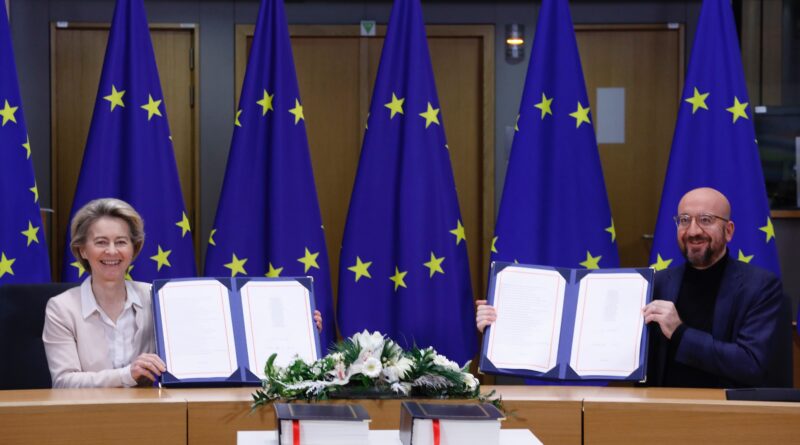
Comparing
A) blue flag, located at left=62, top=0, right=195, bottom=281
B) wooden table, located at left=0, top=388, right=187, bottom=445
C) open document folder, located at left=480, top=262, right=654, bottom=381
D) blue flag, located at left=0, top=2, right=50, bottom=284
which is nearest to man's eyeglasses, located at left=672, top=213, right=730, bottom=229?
open document folder, located at left=480, top=262, right=654, bottom=381

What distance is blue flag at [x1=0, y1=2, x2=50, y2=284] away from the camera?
4.14m

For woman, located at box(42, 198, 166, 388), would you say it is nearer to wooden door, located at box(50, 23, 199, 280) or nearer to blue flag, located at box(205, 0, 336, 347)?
blue flag, located at box(205, 0, 336, 347)

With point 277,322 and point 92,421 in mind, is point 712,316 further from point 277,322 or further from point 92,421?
point 92,421

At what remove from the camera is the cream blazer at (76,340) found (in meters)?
3.01

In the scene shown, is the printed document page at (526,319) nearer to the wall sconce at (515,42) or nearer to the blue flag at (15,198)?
the blue flag at (15,198)

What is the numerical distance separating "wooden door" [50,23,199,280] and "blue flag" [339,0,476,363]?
1.87 metres

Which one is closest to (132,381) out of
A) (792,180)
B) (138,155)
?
(138,155)

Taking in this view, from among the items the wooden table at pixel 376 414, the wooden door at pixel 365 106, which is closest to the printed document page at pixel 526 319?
the wooden table at pixel 376 414

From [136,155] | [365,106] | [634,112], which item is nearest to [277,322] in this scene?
[136,155]

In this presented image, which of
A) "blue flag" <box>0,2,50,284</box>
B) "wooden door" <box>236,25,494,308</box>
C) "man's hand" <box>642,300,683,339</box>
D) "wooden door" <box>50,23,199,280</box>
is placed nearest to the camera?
"man's hand" <box>642,300,683,339</box>

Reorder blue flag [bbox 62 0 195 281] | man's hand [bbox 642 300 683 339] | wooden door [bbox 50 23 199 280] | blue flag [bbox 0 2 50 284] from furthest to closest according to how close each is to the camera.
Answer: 1. wooden door [bbox 50 23 199 280]
2. blue flag [bbox 62 0 195 281]
3. blue flag [bbox 0 2 50 284]
4. man's hand [bbox 642 300 683 339]

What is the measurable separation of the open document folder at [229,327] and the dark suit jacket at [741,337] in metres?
1.14

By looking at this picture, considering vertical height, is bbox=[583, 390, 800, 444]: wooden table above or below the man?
below

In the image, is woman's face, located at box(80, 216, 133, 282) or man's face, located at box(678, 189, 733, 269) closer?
woman's face, located at box(80, 216, 133, 282)
